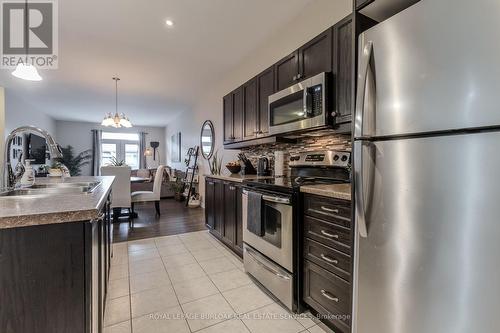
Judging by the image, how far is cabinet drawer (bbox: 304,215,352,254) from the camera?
1.36m

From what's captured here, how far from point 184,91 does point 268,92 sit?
325 centimetres

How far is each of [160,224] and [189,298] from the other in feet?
7.96

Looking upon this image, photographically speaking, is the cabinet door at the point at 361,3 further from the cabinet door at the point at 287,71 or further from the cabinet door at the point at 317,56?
the cabinet door at the point at 287,71

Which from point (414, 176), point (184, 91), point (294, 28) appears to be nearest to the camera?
point (414, 176)

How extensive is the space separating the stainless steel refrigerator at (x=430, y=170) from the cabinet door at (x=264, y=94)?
5.14 ft

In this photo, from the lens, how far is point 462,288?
766 millimetres

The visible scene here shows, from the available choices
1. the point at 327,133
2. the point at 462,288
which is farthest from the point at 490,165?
the point at 327,133

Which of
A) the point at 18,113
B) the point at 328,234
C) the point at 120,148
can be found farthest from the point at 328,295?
the point at 120,148

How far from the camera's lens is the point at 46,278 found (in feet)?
2.77

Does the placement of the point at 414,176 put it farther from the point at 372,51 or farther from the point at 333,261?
the point at 333,261

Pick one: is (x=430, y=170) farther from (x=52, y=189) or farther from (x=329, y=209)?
(x=52, y=189)

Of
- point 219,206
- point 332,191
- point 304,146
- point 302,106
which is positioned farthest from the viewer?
point 219,206

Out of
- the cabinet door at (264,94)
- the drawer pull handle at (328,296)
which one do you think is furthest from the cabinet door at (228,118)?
the drawer pull handle at (328,296)

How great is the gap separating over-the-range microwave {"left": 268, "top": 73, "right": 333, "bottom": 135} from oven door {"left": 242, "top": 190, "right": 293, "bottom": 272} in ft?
2.27
